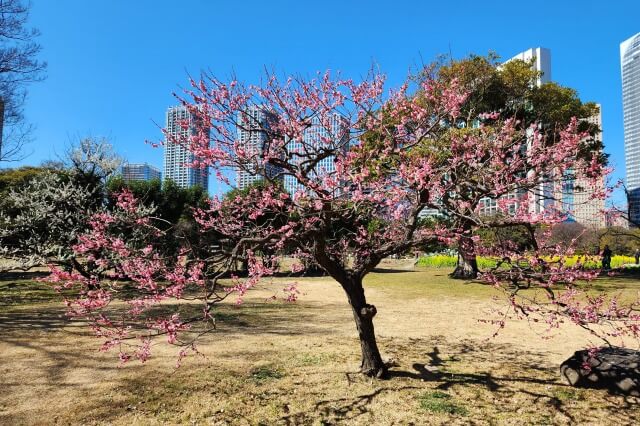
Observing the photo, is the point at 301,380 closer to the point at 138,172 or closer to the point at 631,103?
the point at 138,172

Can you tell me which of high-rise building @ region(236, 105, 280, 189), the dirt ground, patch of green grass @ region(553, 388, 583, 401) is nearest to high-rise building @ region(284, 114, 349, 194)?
high-rise building @ region(236, 105, 280, 189)

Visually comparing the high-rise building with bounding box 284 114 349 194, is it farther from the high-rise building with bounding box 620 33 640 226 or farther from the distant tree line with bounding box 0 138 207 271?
the high-rise building with bounding box 620 33 640 226

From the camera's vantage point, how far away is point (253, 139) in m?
5.68

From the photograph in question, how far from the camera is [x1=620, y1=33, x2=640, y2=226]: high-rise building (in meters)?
19.0

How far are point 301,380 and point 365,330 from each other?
1.16 meters

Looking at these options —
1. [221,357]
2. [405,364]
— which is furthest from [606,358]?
[221,357]

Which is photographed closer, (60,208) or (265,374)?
(265,374)

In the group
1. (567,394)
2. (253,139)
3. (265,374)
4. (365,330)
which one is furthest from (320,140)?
(567,394)

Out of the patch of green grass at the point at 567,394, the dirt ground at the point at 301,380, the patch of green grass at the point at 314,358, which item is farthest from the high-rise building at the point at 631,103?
the patch of green grass at the point at 314,358

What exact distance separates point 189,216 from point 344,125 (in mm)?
20143

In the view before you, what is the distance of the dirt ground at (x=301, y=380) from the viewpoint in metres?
4.54

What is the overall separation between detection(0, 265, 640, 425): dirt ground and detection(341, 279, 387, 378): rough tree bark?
195 mm

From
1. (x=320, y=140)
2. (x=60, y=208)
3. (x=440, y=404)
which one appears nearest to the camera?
(x=440, y=404)

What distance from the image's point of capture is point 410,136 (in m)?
6.82
